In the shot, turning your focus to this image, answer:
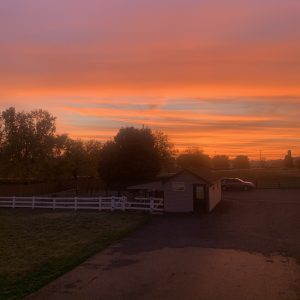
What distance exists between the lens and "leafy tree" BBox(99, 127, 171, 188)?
52.1 metres

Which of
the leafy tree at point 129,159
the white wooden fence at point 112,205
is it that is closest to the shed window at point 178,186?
the white wooden fence at point 112,205

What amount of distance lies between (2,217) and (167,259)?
20.2 meters

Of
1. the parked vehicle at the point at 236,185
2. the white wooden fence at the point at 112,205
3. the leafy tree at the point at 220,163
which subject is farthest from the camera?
the leafy tree at the point at 220,163

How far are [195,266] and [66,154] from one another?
59.0 meters

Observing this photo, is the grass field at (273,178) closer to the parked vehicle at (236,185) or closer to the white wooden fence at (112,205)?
the parked vehicle at (236,185)

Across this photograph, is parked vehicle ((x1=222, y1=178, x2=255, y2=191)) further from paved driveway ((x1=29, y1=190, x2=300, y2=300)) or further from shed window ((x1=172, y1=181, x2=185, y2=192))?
paved driveway ((x1=29, y1=190, x2=300, y2=300))

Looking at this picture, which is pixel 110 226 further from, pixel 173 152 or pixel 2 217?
pixel 173 152

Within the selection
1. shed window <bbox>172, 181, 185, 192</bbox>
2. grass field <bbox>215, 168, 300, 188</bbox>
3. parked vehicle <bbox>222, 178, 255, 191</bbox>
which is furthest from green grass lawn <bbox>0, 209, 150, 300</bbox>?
grass field <bbox>215, 168, 300, 188</bbox>

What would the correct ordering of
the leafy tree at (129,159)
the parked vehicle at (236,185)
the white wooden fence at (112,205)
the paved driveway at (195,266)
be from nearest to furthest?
the paved driveway at (195,266) → the white wooden fence at (112,205) → the leafy tree at (129,159) → the parked vehicle at (236,185)

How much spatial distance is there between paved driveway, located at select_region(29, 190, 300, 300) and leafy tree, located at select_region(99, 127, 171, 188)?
78.7 ft

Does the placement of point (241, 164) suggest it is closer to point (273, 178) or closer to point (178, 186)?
point (273, 178)

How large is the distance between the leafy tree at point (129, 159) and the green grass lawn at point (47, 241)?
16680mm

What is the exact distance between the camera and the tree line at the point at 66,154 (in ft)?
172

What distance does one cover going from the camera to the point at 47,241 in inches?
886
